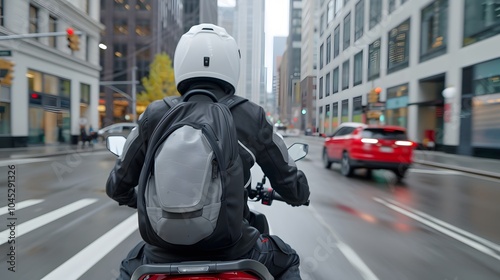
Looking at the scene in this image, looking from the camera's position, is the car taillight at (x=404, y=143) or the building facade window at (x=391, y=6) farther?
the car taillight at (x=404, y=143)

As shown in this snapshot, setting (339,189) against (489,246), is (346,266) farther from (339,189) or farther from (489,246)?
(339,189)

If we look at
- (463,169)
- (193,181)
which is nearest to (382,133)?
(463,169)

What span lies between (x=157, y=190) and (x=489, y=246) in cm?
487

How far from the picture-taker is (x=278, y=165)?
1666mm

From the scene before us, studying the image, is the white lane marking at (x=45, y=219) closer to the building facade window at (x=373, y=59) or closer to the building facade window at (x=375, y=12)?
the building facade window at (x=373, y=59)

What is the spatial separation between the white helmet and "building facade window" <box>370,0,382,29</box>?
4574 mm

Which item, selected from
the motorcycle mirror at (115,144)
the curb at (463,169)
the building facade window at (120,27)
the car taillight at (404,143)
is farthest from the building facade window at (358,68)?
the building facade window at (120,27)

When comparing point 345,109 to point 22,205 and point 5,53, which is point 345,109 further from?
point 5,53

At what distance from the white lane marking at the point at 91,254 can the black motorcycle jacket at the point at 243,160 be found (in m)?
2.16

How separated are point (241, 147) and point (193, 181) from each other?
391 millimetres

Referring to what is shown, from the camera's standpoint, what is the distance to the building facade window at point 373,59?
4922mm

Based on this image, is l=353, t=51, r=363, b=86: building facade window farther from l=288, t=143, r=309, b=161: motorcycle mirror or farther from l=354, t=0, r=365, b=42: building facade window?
l=288, t=143, r=309, b=161: motorcycle mirror

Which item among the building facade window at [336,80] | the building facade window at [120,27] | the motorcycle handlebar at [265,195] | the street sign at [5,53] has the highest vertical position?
the building facade window at [120,27]

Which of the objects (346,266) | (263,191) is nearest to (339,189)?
(346,266)
